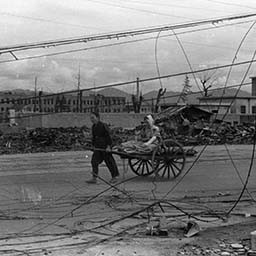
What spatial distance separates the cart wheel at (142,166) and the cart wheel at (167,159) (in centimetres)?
21

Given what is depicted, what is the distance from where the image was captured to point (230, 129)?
135 ft

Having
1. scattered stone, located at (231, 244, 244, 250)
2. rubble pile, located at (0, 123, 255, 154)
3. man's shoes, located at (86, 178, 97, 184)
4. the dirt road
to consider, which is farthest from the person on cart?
rubble pile, located at (0, 123, 255, 154)

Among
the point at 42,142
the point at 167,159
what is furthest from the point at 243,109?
the point at 167,159

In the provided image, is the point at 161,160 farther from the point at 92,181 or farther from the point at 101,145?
the point at 92,181

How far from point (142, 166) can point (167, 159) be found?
2.45ft

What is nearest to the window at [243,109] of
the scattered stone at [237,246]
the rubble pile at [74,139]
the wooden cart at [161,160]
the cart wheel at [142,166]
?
the rubble pile at [74,139]

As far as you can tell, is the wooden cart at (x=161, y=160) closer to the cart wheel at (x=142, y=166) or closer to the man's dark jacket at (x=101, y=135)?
the cart wheel at (x=142, y=166)

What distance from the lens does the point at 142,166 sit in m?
15.0

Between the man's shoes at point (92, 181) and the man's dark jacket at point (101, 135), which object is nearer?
the man's shoes at point (92, 181)

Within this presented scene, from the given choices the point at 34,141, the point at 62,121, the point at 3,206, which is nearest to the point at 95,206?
the point at 3,206

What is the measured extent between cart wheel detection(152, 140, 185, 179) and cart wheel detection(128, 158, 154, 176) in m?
0.21

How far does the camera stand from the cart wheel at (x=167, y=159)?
578 inches

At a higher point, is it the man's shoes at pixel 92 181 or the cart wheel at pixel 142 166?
the cart wheel at pixel 142 166

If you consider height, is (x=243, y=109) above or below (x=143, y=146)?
above
